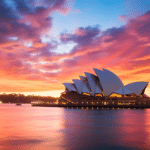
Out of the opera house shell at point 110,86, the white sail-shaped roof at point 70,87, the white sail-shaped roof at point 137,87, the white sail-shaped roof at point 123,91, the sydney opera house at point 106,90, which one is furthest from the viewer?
the white sail-shaped roof at point 70,87

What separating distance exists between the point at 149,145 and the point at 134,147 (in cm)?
177

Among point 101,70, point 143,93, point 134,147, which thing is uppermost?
point 101,70

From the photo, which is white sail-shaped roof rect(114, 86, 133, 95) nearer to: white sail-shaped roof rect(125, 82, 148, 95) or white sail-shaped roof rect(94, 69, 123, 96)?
white sail-shaped roof rect(94, 69, 123, 96)

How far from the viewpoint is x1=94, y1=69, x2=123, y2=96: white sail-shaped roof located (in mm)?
92075

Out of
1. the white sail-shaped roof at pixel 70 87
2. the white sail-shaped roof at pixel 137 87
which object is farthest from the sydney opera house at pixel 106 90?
the white sail-shaped roof at pixel 70 87

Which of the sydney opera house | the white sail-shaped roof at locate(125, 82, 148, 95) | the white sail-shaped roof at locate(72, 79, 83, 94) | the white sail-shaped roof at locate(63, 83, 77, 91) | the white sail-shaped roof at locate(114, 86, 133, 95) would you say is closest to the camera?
the sydney opera house

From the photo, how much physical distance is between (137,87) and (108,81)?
48.0 feet

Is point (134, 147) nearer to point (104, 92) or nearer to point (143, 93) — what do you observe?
point (104, 92)

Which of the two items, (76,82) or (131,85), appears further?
(76,82)

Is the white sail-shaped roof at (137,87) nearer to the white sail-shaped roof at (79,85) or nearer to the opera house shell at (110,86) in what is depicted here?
the opera house shell at (110,86)

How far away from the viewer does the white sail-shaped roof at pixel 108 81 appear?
92075 mm

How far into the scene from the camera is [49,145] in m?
19.4

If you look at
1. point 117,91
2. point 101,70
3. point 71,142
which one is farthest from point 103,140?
point 117,91

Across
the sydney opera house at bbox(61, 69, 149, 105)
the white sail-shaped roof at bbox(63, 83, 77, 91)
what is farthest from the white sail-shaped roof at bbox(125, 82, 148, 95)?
the white sail-shaped roof at bbox(63, 83, 77, 91)
